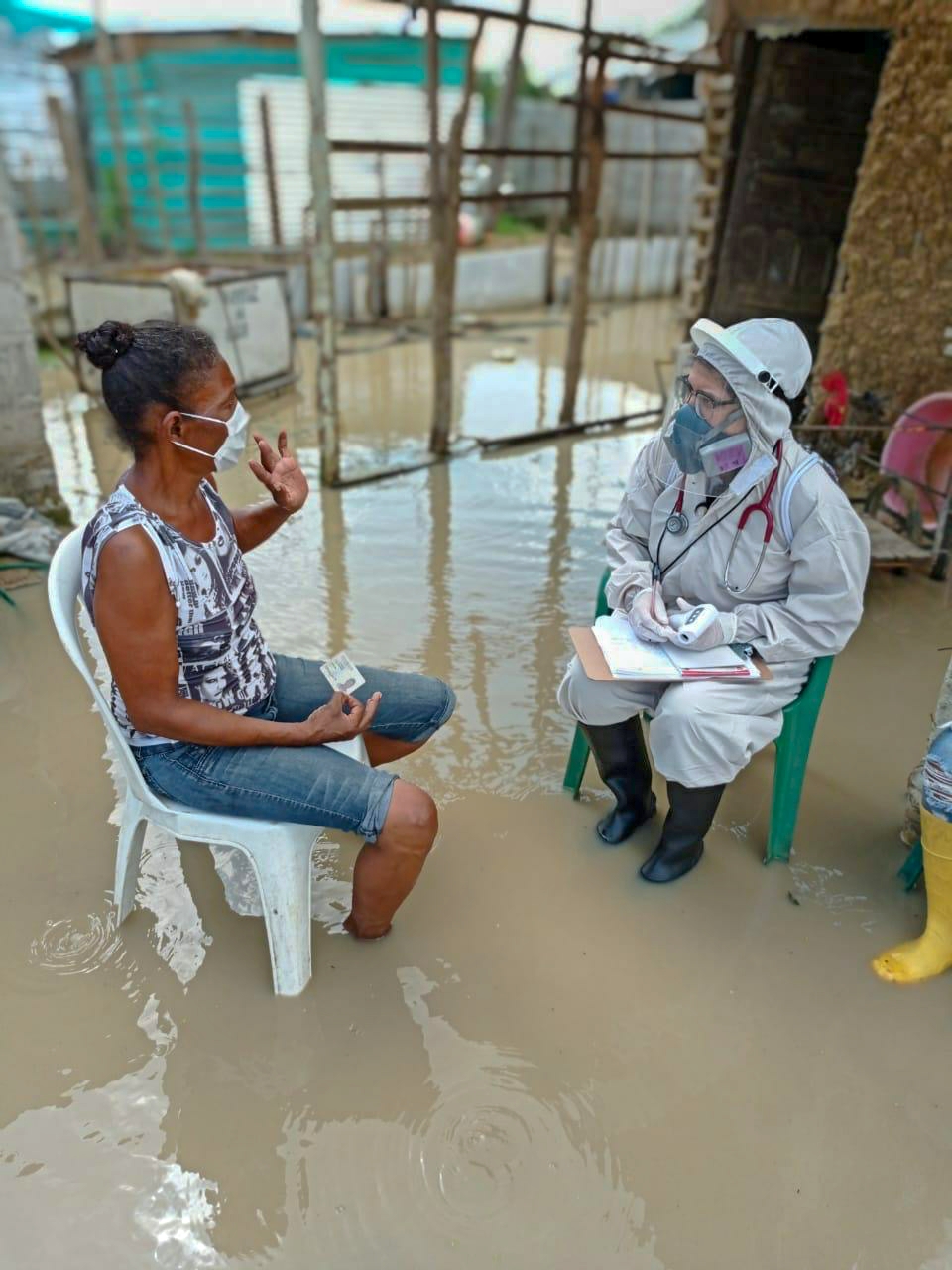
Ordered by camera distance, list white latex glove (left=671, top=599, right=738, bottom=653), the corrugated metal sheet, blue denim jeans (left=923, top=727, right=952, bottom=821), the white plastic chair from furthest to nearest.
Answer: the corrugated metal sheet < white latex glove (left=671, top=599, right=738, bottom=653) < blue denim jeans (left=923, top=727, right=952, bottom=821) < the white plastic chair

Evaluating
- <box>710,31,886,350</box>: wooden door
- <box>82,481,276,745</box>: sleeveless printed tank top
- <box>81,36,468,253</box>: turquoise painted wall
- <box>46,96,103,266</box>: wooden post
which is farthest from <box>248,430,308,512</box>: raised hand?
<box>81,36,468,253</box>: turquoise painted wall

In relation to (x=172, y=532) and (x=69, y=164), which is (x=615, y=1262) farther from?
(x=69, y=164)

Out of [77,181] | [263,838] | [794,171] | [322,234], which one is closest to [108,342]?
[263,838]

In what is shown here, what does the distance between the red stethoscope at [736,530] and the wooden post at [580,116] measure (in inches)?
161

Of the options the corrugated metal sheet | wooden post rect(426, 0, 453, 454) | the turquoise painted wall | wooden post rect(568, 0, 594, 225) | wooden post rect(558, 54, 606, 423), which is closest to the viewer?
wooden post rect(426, 0, 453, 454)

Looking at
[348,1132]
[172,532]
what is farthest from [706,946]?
[172,532]

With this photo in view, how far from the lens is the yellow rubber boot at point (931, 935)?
2064mm

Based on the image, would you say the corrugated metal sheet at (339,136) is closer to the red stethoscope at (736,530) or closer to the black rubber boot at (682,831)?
the red stethoscope at (736,530)

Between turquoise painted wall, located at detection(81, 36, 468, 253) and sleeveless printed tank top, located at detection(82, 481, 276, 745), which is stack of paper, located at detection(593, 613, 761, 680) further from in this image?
turquoise painted wall, located at detection(81, 36, 468, 253)

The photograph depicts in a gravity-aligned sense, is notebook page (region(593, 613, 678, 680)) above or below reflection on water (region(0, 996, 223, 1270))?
above

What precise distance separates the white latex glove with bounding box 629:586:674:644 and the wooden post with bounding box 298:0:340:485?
316 cm

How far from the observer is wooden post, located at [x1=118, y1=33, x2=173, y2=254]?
35.1ft

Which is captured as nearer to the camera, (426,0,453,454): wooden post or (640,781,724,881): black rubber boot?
(640,781,724,881): black rubber boot

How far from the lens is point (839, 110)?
18.6ft
